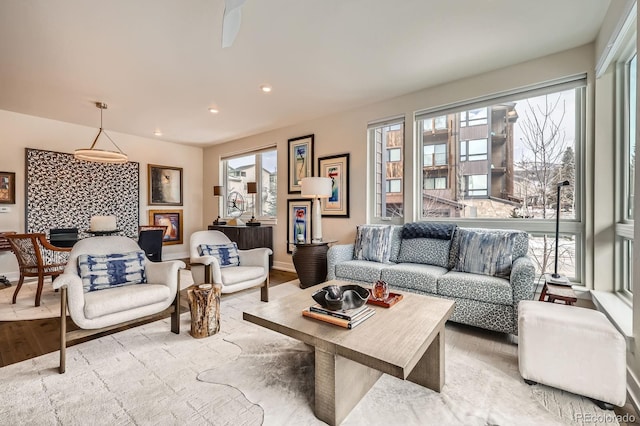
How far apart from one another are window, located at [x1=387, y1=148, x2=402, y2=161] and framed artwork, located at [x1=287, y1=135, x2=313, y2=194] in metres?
→ 1.30

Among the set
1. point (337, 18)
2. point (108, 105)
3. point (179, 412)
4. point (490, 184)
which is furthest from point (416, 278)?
point (108, 105)

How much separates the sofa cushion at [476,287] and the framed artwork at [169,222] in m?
5.55

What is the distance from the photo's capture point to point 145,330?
8.53 ft

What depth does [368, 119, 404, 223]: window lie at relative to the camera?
3947 millimetres

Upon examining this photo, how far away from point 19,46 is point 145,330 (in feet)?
9.03

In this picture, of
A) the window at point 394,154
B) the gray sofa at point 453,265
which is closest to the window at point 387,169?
the window at point 394,154

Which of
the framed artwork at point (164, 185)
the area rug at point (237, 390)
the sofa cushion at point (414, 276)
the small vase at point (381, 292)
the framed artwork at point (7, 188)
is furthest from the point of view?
the framed artwork at point (164, 185)

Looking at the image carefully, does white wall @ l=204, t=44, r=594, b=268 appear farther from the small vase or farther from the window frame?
the small vase

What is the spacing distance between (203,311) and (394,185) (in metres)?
2.82

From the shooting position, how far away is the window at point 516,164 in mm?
2844

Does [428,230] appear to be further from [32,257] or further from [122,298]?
[32,257]

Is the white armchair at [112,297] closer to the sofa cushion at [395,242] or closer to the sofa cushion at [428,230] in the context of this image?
the sofa cushion at [395,242]

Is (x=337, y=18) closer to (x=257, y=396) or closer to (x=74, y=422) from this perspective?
(x=257, y=396)

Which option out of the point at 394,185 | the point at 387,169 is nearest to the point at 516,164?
the point at 394,185
